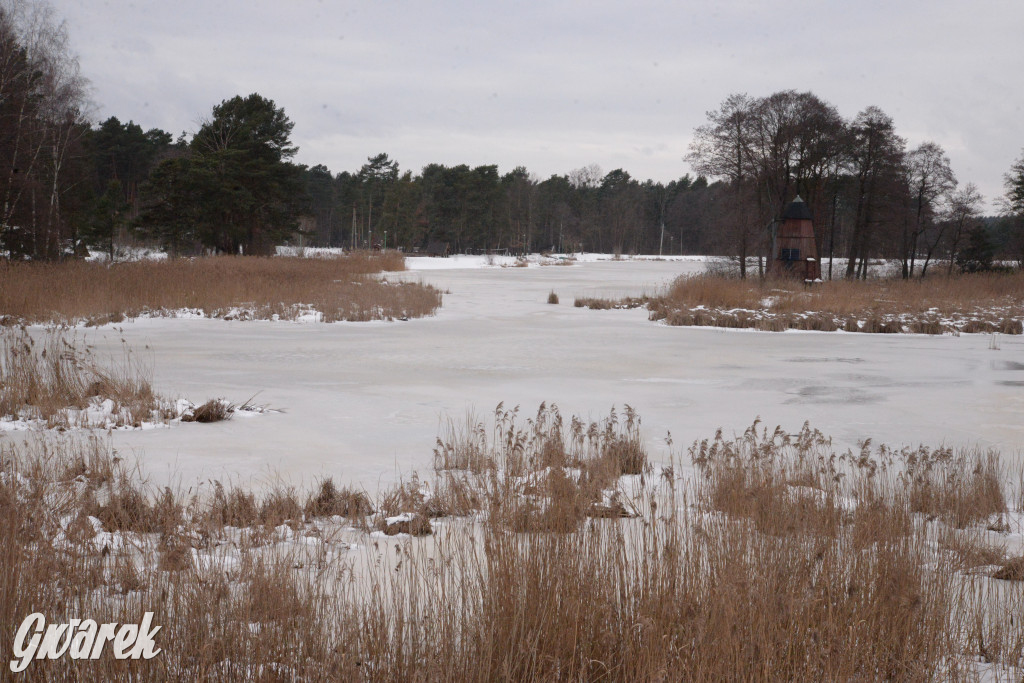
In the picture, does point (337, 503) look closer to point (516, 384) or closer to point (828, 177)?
point (516, 384)

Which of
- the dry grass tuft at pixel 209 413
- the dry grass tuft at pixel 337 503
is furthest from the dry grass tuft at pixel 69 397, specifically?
the dry grass tuft at pixel 337 503

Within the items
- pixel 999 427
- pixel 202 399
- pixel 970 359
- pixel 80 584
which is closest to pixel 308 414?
pixel 202 399

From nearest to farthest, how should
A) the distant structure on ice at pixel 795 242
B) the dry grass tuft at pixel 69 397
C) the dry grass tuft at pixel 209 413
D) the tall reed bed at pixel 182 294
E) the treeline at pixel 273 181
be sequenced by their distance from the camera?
the dry grass tuft at pixel 69 397 < the dry grass tuft at pixel 209 413 < the tall reed bed at pixel 182 294 < the treeline at pixel 273 181 < the distant structure on ice at pixel 795 242

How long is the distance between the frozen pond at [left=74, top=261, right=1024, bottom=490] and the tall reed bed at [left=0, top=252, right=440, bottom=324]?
3.76 ft

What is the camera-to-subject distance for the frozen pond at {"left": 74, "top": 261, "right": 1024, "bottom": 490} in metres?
7.46

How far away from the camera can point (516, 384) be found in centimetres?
1149

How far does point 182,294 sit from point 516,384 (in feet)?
42.4

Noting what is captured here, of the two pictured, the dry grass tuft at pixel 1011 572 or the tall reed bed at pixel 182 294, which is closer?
the dry grass tuft at pixel 1011 572

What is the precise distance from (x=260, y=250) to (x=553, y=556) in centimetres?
4649

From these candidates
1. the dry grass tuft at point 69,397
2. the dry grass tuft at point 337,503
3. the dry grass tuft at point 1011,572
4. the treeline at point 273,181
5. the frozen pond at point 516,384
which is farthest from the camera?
the treeline at point 273,181

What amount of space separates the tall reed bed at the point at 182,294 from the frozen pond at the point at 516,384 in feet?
3.76

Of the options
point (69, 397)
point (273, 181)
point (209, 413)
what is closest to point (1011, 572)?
point (209, 413)

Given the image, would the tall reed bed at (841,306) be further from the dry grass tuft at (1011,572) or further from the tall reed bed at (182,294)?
the dry grass tuft at (1011,572)

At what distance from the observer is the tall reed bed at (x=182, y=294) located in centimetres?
1753
